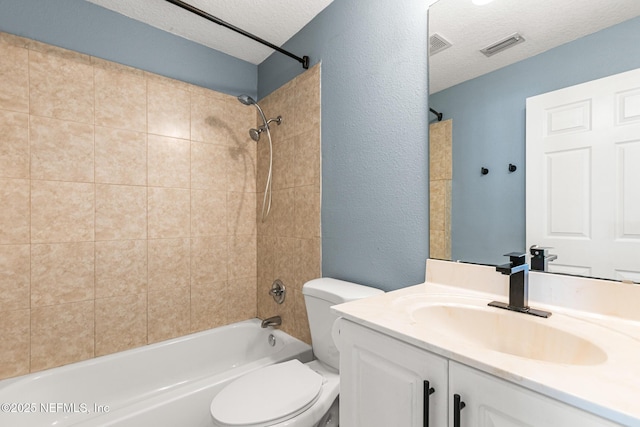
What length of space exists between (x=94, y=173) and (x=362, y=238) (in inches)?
58.7

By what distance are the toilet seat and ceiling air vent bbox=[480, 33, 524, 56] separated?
4.72 ft

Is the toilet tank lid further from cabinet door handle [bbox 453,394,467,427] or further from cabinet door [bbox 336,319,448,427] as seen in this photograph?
cabinet door handle [bbox 453,394,467,427]

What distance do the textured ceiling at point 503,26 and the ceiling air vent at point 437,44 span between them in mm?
12

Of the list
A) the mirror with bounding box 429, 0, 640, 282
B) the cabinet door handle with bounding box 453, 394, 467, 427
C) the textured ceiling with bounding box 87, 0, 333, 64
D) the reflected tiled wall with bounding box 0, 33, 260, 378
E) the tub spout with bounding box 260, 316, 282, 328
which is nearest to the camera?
the cabinet door handle with bounding box 453, 394, 467, 427

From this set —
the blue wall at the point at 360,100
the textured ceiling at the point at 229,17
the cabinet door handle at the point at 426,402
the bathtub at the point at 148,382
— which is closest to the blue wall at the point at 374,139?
the blue wall at the point at 360,100

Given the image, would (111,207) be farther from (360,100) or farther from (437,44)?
(437,44)

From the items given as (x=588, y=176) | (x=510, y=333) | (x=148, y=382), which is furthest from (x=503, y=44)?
(x=148, y=382)

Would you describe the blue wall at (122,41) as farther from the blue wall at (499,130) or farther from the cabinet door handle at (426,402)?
the cabinet door handle at (426,402)

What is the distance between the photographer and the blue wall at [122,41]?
1503mm

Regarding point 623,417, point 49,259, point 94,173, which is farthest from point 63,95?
point 623,417

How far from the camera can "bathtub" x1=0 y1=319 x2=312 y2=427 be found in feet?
4.17

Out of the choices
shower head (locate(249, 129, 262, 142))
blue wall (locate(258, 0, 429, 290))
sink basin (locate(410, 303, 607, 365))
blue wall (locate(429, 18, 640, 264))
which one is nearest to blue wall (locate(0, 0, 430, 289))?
blue wall (locate(258, 0, 429, 290))

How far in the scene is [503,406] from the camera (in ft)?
1.82

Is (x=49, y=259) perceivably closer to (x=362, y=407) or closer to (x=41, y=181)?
(x=41, y=181)
